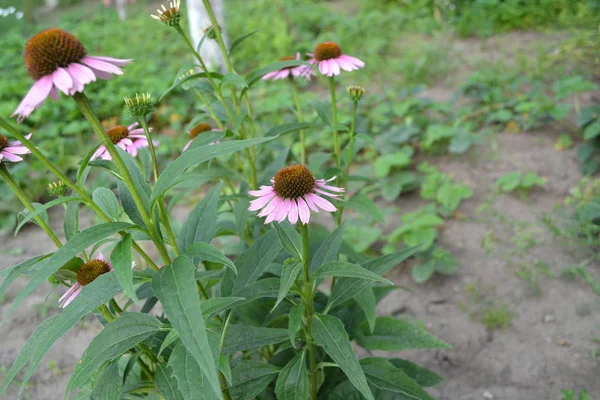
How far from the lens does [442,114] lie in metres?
3.52

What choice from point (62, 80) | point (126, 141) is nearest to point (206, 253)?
point (62, 80)

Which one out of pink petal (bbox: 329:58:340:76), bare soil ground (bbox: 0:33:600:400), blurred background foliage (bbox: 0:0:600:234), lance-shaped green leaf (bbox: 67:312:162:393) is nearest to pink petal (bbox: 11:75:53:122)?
lance-shaped green leaf (bbox: 67:312:162:393)

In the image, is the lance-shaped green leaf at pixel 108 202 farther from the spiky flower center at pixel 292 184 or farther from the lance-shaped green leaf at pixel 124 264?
the spiky flower center at pixel 292 184

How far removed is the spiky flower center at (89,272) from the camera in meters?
1.13

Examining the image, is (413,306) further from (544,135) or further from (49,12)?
(49,12)

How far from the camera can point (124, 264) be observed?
0.90 meters

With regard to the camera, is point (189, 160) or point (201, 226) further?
point (201, 226)

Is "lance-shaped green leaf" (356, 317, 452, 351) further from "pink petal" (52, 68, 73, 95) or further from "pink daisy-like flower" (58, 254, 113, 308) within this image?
"pink petal" (52, 68, 73, 95)

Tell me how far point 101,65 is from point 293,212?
47 cm

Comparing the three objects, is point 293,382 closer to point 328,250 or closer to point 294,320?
point 294,320

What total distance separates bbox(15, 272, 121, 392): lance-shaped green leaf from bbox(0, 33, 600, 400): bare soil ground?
1.32m

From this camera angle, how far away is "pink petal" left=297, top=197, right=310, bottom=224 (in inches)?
41.9

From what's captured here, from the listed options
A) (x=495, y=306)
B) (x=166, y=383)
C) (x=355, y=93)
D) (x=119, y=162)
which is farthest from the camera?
(x=495, y=306)

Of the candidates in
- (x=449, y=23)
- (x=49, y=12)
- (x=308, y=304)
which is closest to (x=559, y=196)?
(x=308, y=304)
